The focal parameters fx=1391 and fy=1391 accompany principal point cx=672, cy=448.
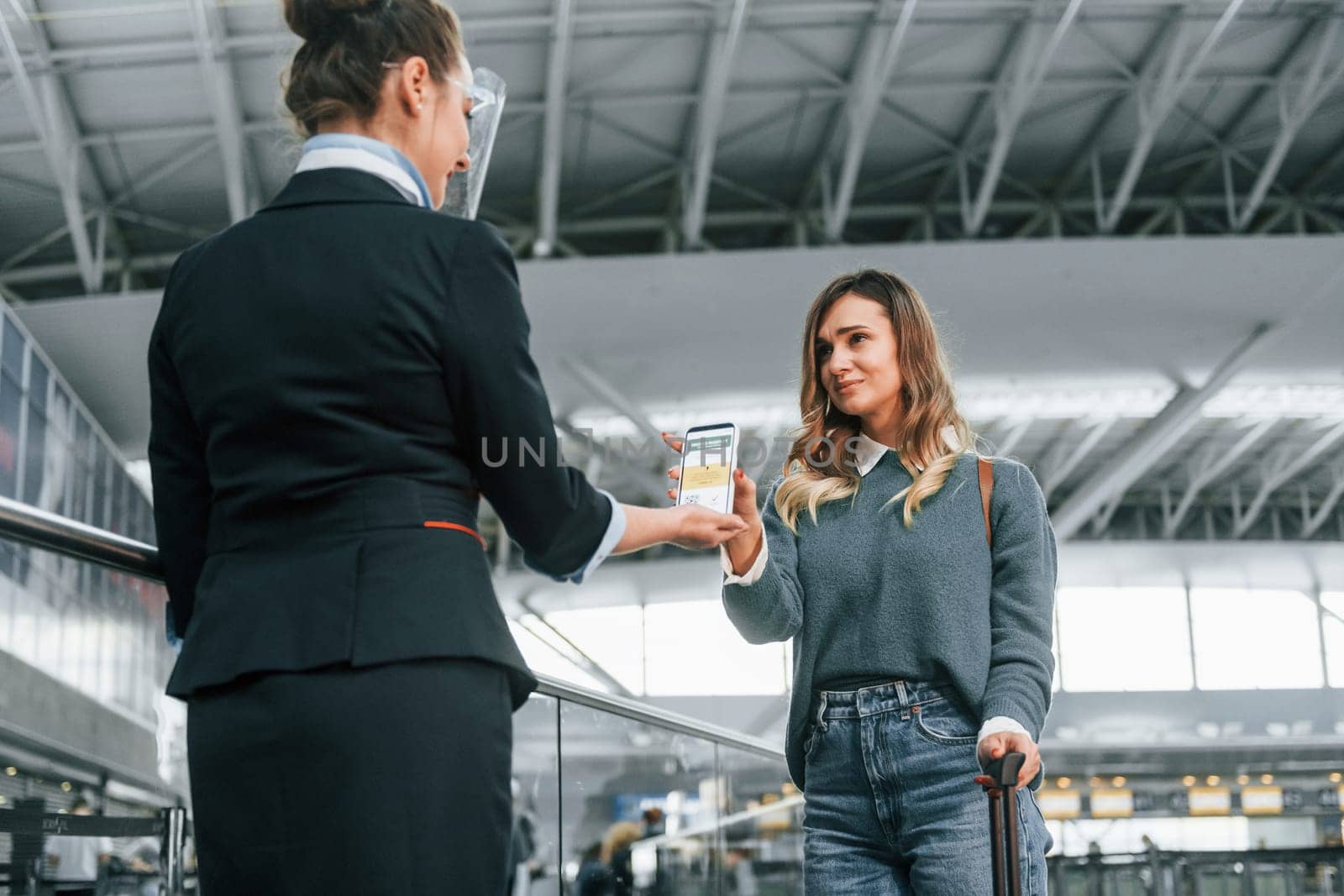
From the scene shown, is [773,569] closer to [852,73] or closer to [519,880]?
Result: [519,880]

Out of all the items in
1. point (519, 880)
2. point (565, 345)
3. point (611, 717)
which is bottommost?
point (519, 880)

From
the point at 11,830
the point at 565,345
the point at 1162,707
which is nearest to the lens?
the point at 11,830

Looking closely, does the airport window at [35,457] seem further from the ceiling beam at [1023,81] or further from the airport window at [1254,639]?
the airport window at [1254,639]

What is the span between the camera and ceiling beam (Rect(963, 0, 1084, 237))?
57.2 ft

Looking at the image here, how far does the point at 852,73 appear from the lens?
749 inches

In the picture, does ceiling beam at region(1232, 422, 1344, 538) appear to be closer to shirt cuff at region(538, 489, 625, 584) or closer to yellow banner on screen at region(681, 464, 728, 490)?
yellow banner on screen at region(681, 464, 728, 490)

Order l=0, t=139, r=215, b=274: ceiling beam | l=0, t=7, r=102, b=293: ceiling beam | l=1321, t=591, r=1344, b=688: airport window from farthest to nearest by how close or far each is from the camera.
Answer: l=1321, t=591, r=1344, b=688: airport window < l=0, t=139, r=215, b=274: ceiling beam < l=0, t=7, r=102, b=293: ceiling beam

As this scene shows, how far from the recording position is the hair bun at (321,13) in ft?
6.55

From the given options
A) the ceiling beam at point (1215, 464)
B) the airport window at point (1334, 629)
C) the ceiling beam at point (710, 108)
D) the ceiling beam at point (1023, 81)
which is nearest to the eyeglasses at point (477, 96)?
the ceiling beam at point (710, 108)

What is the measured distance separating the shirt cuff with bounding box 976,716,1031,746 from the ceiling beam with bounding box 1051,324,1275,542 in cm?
1868

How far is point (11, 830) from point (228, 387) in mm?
1149

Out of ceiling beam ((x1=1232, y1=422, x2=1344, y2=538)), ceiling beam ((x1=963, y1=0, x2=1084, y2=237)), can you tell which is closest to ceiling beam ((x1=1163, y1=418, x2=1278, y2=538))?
ceiling beam ((x1=1232, y1=422, x2=1344, y2=538))

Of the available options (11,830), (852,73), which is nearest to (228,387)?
(11,830)

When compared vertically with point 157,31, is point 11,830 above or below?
below
